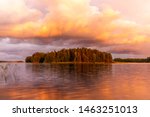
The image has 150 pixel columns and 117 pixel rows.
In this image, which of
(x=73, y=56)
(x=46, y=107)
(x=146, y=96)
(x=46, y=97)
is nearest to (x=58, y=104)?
(x=46, y=107)

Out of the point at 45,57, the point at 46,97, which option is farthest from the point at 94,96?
the point at 45,57

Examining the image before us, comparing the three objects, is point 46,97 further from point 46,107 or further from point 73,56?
point 73,56

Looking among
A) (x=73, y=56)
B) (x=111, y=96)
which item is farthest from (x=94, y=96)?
(x=73, y=56)

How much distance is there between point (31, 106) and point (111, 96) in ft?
29.2

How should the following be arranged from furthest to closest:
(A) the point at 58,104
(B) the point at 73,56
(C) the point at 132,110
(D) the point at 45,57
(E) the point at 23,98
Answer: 1. (D) the point at 45,57
2. (B) the point at 73,56
3. (E) the point at 23,98
4. (A) the point at 58,104
5. (C) the point at 132,110

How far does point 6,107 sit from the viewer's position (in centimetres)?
2217

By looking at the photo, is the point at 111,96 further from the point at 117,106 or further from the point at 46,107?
the point at 46,107

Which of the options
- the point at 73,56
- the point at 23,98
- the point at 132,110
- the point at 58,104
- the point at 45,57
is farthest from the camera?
the point at 45,57

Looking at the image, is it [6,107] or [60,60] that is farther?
[60,60]

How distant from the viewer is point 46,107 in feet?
73.0

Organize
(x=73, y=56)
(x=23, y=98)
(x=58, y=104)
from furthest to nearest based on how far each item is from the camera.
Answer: (x=73, y=56)
(x=23, y=98)
(x=58, y=104)

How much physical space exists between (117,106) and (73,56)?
511ft

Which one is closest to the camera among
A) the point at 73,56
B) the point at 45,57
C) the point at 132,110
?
the point at 132,110

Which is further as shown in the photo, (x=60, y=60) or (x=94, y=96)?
(x=60, y=60)
